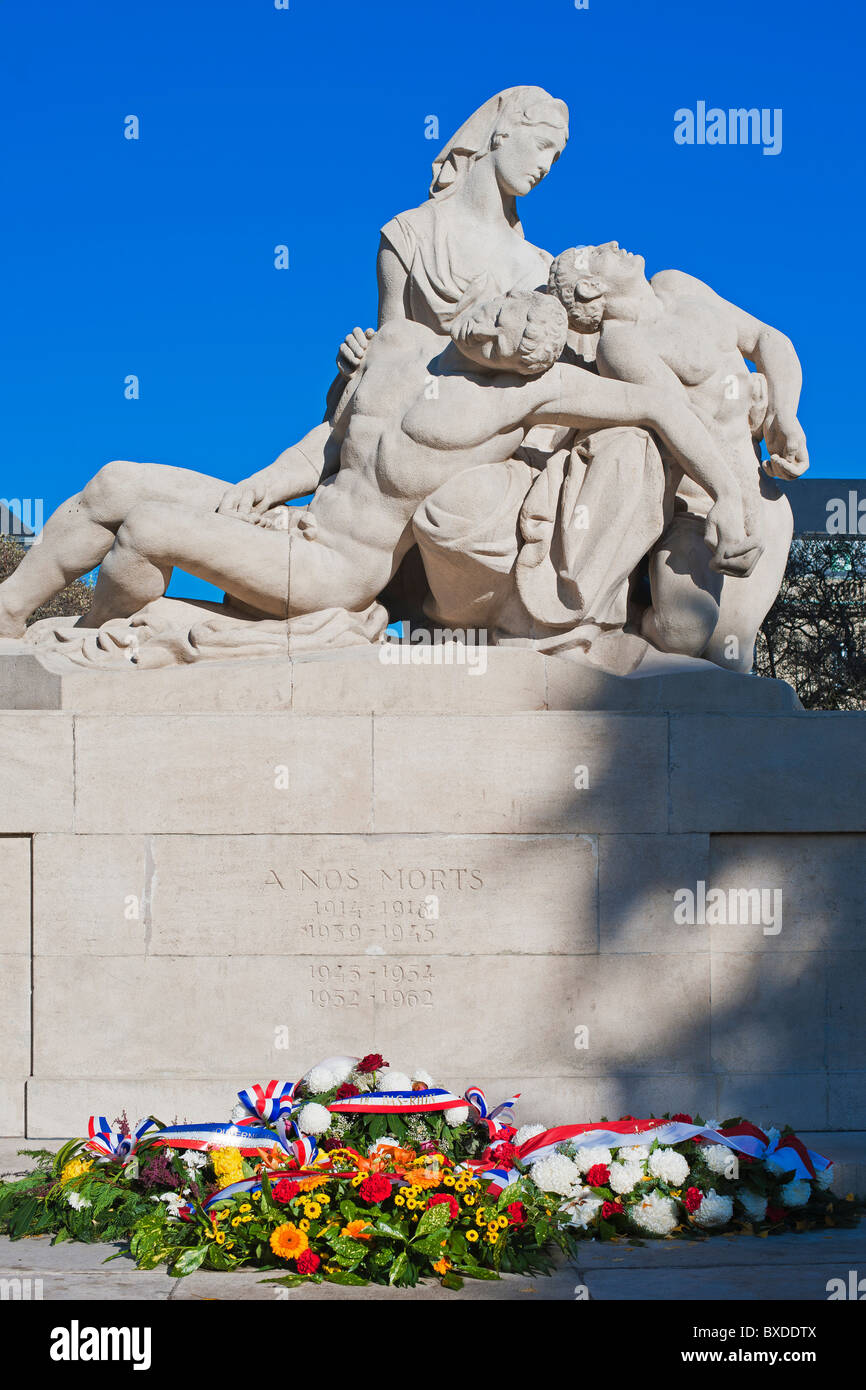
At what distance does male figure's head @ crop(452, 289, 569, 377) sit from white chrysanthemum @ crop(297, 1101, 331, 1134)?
357 cm

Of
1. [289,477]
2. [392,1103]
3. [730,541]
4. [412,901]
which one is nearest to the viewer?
[392,1103]

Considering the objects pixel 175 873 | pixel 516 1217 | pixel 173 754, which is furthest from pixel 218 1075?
pixel 516 1217

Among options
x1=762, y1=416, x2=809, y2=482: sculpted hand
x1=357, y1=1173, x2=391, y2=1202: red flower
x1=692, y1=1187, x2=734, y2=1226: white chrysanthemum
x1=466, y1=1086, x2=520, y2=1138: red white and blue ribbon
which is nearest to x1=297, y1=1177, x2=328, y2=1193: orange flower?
x1=357, y1=1173, x2=391, y2=1202: red flower

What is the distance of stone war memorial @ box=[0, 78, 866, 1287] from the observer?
265 inches

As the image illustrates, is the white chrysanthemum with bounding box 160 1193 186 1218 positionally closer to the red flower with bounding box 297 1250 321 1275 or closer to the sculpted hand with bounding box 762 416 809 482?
the red flower with bounding box 297 1250 321 1275

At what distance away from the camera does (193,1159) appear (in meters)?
5.47

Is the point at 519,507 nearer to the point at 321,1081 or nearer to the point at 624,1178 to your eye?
the point at 321,1081

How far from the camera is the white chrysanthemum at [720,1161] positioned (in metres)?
5.51

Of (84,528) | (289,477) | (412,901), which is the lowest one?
(412,901)

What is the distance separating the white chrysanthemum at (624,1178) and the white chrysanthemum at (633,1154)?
0.05 meters

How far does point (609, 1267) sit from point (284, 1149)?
1.25 metres

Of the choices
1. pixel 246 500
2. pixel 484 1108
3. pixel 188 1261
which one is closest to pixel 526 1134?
pixel 484 1108

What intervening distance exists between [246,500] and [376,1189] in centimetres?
397
